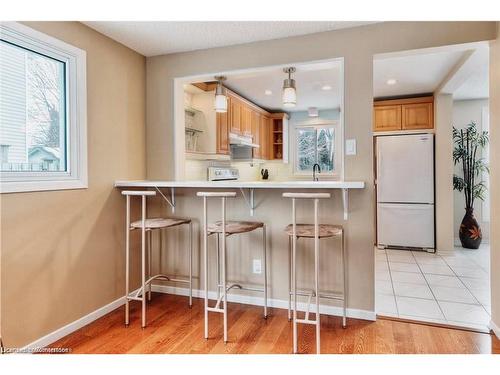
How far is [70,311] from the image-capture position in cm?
231

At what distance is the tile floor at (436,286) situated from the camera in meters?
2.58

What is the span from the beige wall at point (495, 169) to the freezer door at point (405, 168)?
8.04ft

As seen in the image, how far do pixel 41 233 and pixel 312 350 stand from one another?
192 cm

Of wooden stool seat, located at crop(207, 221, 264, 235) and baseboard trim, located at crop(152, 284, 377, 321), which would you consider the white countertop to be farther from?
baseboard trim, located at crop(152, 284, 377, 321)

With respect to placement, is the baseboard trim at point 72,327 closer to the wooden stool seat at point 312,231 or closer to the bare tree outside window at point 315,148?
the wooden stool seat at point 312,231

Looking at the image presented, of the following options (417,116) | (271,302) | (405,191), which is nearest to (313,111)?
(417,116)

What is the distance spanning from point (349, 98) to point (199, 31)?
1297 millimetres

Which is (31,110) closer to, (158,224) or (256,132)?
(158,224)

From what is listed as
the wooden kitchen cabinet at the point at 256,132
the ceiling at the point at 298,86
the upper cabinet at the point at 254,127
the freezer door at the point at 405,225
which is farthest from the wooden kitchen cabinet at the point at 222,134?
the freezer door at the point at 405,225

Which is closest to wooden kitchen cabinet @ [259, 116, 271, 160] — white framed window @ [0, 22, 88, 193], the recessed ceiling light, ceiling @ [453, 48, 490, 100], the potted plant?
the recessed ceiling light

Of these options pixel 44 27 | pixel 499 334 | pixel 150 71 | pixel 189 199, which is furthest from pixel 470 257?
pixel 44 27

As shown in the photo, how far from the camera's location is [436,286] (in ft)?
10.6
